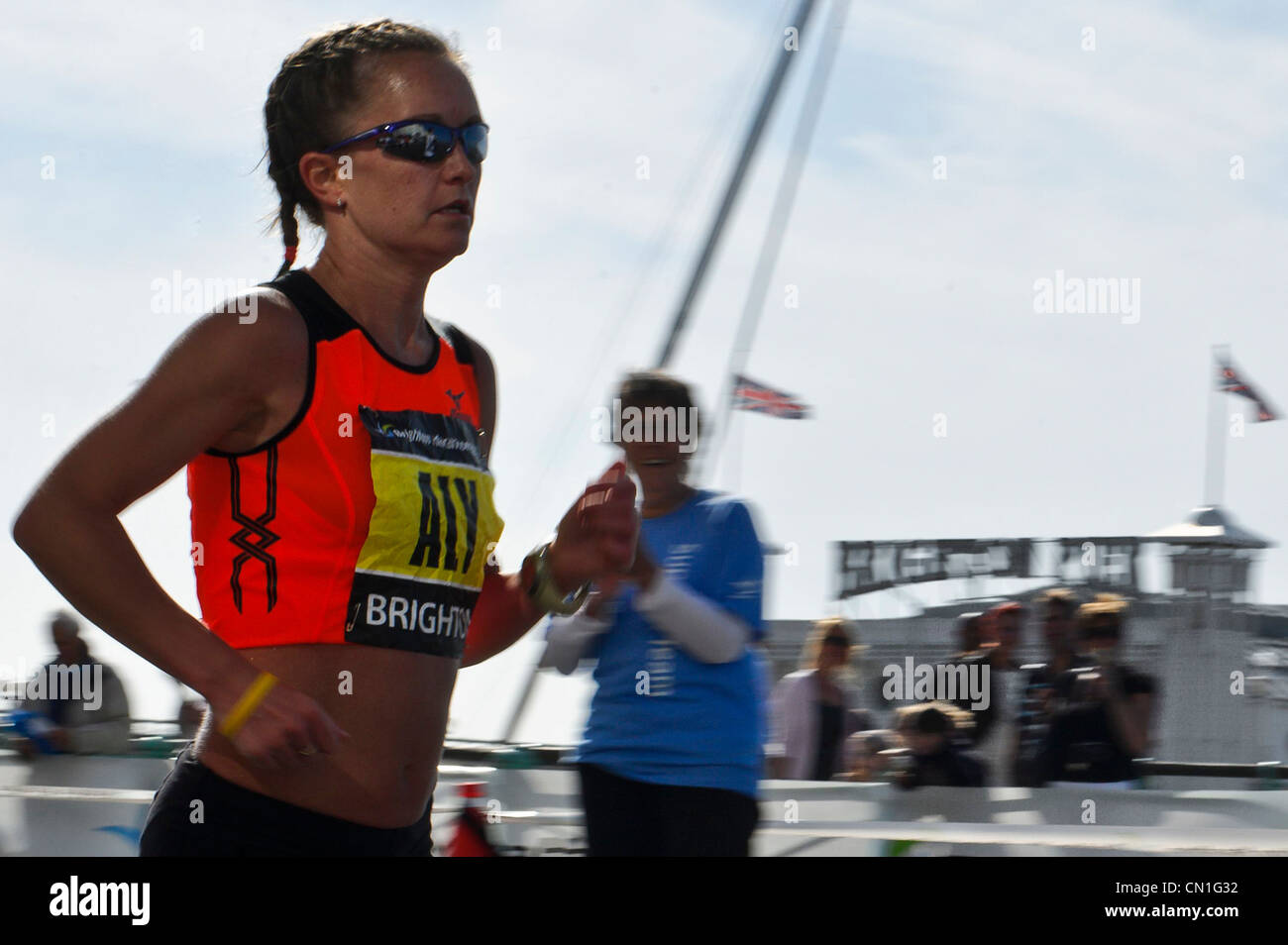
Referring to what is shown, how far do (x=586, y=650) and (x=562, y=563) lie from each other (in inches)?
55.5

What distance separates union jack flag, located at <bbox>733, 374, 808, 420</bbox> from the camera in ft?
44.6

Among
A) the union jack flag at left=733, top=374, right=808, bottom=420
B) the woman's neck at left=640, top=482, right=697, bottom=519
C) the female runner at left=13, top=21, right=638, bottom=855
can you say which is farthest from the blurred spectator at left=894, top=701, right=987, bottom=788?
the union jack flag at left=733, top=374, right=808, bottom=420

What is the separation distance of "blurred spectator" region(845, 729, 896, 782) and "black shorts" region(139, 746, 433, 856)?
11.2 ft

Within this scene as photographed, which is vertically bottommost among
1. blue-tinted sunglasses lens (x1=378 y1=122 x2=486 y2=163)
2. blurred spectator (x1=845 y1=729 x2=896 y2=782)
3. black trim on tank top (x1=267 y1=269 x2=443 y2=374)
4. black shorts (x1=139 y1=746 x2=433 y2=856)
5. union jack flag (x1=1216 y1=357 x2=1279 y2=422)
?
blurred spectator (x1=845 y1=729 x2=896 y2=782)

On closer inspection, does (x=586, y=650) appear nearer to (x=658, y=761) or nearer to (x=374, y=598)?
(x=658, y=761)

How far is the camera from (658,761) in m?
3.43

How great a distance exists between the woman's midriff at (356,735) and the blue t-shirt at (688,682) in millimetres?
1473

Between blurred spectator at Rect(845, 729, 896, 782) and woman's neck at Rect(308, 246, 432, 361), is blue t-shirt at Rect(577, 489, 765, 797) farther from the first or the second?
blurred spectator at Rect(845, 729, 896, 782)

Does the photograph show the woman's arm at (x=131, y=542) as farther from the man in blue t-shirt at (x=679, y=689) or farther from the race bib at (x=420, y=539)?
the man in blue t-shirt at (x=679, y=689)

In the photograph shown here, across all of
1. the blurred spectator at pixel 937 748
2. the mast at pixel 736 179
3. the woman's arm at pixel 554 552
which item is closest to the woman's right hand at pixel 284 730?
the woman's arm at pixel 554 552

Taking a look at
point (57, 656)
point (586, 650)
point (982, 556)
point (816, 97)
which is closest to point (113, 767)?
point (57, 656)

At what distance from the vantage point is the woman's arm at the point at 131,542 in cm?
176

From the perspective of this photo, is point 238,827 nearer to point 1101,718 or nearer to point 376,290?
point 376,290
